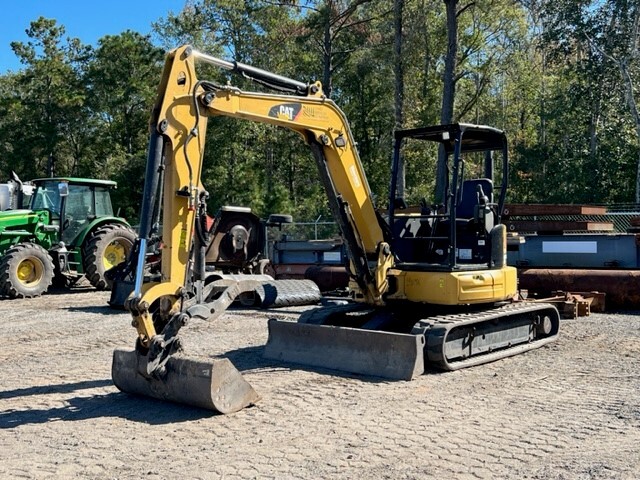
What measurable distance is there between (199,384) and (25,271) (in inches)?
453

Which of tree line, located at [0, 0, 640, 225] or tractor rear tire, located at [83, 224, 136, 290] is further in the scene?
tree line, located at [0, 0, 640, 225]

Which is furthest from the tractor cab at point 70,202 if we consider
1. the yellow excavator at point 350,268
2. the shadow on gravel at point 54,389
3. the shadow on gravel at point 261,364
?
the shadow on gravel at point 54,389

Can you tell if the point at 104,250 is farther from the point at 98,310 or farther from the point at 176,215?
the point at 176,215

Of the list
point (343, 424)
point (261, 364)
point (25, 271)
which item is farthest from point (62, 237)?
point (343, 424)

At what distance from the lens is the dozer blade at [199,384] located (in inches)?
248

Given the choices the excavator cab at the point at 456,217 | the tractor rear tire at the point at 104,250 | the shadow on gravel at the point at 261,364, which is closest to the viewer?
the shadow on gravel at the point at 261,364

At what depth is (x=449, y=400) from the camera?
6.78 metres

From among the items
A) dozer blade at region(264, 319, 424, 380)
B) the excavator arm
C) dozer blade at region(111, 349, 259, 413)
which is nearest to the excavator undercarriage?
dozer blade at region(264, 319, 424, 380)

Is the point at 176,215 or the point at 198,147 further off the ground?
the point at 198,147

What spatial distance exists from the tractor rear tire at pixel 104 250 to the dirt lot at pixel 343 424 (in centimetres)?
784

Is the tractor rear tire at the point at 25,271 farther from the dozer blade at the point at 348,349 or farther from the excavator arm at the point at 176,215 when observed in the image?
the excavator arm at the point at 176,215

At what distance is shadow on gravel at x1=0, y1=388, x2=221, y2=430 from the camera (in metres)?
6.31

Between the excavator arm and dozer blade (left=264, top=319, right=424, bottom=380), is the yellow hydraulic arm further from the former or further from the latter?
dozer blade (left=264, top=319, right=424, bottom=380)

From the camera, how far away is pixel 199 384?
20.8 feet
